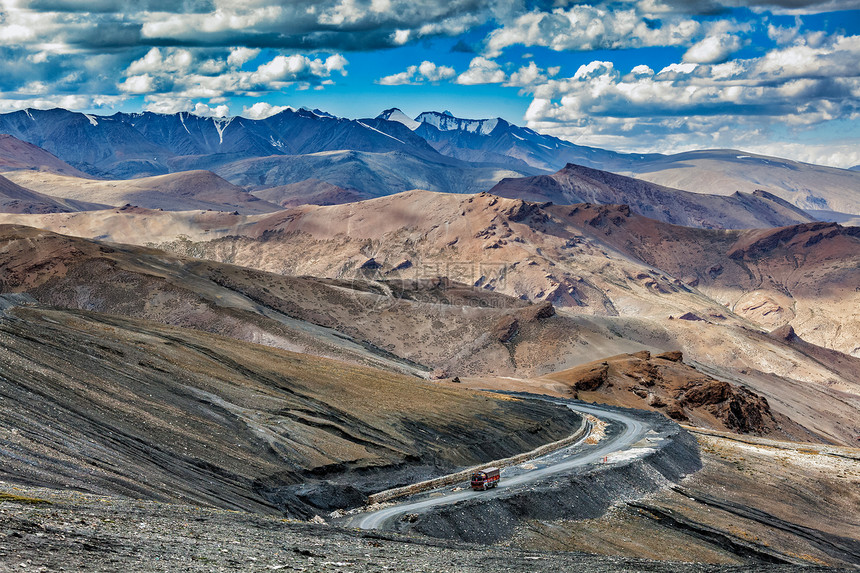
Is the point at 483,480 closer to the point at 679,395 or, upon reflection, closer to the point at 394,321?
the point at 679,395

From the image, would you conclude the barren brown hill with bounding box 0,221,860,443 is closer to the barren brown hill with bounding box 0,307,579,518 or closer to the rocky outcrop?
the rocky outcrop

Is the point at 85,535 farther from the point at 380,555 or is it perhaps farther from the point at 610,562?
the point at 610,562

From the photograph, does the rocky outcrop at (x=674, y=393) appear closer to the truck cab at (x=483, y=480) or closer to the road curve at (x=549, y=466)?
the road curve at (x=549, y=466)

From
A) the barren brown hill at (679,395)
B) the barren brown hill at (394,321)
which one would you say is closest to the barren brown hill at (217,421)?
the barren brown hill at (679,395)

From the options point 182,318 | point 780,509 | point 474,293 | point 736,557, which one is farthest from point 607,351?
point 736,557

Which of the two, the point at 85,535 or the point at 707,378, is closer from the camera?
the point at 85,535

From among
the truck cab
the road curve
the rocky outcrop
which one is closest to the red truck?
the truck cab
